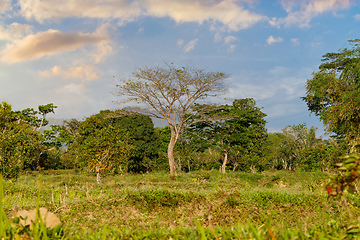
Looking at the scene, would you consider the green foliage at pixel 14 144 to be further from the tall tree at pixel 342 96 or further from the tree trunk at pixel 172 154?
the tall tree at pixel 342 96

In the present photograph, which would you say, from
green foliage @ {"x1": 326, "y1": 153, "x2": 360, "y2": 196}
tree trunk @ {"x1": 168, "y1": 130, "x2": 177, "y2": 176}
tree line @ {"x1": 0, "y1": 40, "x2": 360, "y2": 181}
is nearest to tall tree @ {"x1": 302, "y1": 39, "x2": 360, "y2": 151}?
tree line @ {"x1": 0, "y1": 40, "x2": 360, "y2": 181}

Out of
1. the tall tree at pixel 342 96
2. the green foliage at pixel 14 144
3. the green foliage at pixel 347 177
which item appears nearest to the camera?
the green foliage at pixel 347 177

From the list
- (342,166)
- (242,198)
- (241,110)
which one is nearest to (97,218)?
(242,198)

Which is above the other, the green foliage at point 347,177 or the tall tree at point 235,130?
the tall tree at point 235,130

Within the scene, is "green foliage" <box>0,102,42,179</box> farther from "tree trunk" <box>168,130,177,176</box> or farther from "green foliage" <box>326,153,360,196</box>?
"green foliage" <box>326,153,360,196</box>

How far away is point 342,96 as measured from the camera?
2050cm

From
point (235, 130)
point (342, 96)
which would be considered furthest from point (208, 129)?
point (342, 96)

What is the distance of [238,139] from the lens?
2309 centimetres

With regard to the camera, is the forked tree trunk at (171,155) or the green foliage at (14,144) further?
the forked tree trunk at (171,155)

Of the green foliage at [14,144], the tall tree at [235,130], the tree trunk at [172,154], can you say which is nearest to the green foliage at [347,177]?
the green foliage at [14,144]

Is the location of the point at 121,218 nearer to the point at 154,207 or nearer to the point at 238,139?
the point at 154,207

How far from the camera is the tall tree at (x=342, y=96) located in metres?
19.4

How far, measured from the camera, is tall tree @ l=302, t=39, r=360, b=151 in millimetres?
19406

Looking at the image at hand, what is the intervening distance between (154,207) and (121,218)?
132 centimetres
